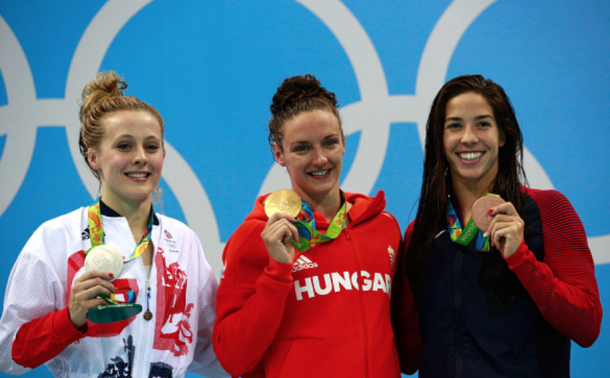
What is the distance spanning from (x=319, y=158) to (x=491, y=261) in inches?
26.9

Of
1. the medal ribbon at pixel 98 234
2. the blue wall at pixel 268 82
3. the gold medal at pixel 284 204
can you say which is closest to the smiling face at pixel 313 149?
the gold medal at pixel 284 204

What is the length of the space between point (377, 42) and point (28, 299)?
2514 millimetres

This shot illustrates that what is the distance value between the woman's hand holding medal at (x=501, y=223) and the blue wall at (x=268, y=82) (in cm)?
167

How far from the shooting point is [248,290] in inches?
77.8

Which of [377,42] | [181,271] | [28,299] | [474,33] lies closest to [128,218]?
[181,271]

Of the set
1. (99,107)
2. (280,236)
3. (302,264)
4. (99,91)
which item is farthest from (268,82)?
(280,236)

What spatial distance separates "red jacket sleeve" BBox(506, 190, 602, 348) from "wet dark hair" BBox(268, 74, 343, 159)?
2.60ft

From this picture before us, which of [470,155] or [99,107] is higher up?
[99,107]

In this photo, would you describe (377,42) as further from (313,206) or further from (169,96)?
(313,206)

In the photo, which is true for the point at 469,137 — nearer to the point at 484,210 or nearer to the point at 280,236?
the point at 484,210

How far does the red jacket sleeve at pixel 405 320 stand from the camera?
7.23 ft

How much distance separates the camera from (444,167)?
2135 mm

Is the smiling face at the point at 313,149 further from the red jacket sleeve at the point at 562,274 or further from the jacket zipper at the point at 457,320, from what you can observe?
the red jacket sleeve at the point at 562,274

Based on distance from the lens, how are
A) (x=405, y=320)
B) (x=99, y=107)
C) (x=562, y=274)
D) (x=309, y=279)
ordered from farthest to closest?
(x=405, y=320) < (x=99, y=107) < (x=309, y=279) < (x=562, y=274)
